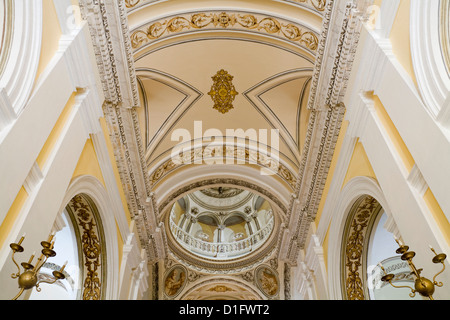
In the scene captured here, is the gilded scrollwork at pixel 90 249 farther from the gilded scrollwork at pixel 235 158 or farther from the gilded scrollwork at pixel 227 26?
the gilded scrollwork at pixel 235 158

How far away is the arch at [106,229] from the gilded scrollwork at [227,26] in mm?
2474

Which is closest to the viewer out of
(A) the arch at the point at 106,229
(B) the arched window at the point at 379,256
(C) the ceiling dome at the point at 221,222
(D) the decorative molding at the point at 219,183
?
(A) the arch at the point at 106,229

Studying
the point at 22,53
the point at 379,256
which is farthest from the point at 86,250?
the point at 379,256

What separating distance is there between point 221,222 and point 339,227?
37.0 feet

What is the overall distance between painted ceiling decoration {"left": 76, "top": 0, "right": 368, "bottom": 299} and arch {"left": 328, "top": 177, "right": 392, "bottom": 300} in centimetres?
77

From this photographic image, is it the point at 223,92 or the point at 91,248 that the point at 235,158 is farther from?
the point at 91,248

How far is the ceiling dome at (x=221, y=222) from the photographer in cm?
1527

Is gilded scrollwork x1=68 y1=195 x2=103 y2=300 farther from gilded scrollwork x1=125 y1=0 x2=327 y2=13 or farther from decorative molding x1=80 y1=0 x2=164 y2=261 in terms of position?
gilded scrollwork x1=125 y1=0 x2=327 y2=13

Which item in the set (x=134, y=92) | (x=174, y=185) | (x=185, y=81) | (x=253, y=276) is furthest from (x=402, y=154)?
(x=253, y=276)

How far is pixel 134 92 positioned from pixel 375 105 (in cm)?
336

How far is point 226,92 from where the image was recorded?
834 centimetres

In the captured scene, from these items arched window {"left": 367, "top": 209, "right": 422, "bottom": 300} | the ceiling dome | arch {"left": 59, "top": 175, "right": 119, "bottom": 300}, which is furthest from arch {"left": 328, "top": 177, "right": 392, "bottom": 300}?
the ceiling dome

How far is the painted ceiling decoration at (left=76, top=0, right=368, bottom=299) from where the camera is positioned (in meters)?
5.10

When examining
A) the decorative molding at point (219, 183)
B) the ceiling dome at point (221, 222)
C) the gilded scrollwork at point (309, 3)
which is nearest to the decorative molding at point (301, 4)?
the gilded scrollwork at point (309, 3)
